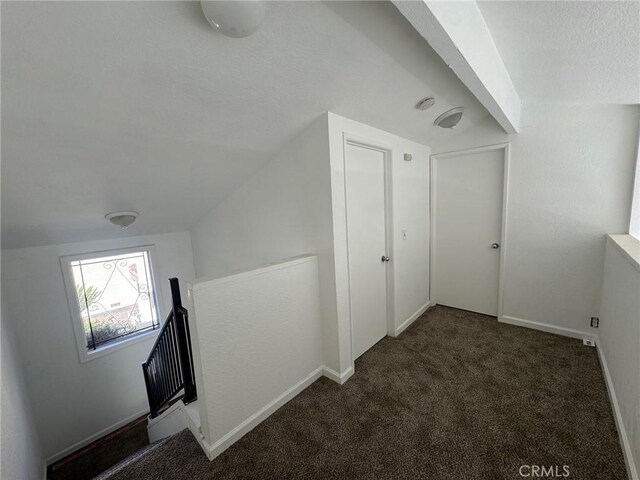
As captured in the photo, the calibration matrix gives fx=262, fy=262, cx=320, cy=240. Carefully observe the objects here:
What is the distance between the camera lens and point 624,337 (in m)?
1.65

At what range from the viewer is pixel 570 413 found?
5.66 ft

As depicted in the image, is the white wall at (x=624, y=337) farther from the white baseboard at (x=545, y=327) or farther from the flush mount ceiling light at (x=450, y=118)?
the flush mount ceiling light at (x=450, y=118)

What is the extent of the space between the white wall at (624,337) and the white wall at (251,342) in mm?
1865

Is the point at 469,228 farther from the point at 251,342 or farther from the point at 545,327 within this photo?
the point at 251,342

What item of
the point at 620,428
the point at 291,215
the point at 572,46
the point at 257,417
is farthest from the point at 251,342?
the point at 572,46

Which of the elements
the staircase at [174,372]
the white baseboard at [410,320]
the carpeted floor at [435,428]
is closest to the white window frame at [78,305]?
the staircase at [174,372]

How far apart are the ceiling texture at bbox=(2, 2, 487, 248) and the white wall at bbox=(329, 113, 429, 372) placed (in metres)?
0.18

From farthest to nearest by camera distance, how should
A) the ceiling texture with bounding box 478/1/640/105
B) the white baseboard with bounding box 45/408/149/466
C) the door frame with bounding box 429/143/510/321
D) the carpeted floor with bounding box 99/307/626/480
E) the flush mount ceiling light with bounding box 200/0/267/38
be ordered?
the door frame with bounding box 429/143/510/321, the white baseboard with bounding box 45/408/149/466, the carpeted floor with bounding box 99/307/626/480, the ceiling texture with bounding box 478/1/640/105, the flush mount ceiling light with bounding box 200/0/267/38

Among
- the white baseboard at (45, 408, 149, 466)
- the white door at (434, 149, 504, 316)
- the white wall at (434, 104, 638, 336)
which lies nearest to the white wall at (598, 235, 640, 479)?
the white wall at (434, 104, 638, 336)

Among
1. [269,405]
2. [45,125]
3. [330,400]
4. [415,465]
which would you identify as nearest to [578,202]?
[415,465]

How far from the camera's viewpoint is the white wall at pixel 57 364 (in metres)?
2.57

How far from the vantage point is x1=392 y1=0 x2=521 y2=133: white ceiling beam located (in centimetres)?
101

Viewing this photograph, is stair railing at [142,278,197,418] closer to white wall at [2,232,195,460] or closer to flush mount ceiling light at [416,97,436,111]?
white wall at [2,232,195,460]

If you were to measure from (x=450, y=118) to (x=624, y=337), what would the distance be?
2.08 m
